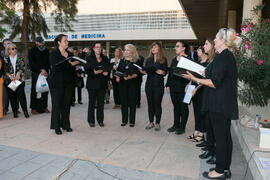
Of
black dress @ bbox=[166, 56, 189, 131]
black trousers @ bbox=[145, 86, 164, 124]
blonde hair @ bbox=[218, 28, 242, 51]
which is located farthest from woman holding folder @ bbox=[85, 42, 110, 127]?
blonde hair @ bbox=[218, 28, 242, 51]

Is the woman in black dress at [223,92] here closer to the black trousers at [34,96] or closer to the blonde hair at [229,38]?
the blonde hair at [229,38]

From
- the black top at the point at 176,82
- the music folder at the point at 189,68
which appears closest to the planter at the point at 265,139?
the music folder at the point at 189,68

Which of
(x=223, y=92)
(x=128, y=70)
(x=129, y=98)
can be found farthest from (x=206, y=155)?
(x=128, y=70)

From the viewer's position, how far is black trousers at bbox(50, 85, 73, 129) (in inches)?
183

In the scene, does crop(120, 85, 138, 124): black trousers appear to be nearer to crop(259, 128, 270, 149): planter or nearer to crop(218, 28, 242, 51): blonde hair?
crop(259, 128, 270, 149): planter

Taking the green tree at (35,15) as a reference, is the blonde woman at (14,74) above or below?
below

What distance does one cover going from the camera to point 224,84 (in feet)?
9.14

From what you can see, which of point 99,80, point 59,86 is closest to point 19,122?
point 59,86

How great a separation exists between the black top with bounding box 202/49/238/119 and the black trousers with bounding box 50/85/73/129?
2.92 metres

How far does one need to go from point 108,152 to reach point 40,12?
1462 cm

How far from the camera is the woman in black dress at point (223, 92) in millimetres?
2752

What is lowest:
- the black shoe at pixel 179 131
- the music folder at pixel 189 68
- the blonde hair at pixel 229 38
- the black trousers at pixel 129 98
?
the black shoe at pixel 179 131

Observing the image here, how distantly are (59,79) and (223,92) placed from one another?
3.03 metres

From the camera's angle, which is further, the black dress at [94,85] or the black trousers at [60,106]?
the black dress at [94,85]
